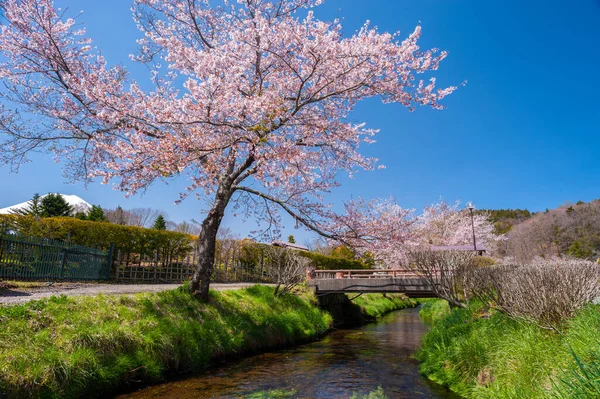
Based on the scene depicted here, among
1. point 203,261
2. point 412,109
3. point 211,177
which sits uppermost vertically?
point 412,109

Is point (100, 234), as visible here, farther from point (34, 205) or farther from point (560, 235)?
point (560, 235)

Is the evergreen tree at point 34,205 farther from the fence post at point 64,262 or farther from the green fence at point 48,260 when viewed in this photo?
the fence post at point 64,262

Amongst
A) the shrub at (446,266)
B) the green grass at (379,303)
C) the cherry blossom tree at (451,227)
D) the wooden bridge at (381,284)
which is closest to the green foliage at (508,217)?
the cherry blossom tree at (451,227)

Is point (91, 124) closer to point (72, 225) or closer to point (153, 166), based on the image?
point (153, 166)

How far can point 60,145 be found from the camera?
1023cm

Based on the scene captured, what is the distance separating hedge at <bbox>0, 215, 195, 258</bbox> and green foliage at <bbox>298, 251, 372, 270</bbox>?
1032 cm

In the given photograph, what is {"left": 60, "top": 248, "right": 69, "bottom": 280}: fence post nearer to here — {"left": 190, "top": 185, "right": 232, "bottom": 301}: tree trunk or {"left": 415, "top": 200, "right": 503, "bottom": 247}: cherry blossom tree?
{"left": 190, "top": 185, "right": 232, "bottom": 301}: tree trunk

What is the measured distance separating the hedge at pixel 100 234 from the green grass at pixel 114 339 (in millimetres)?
7350

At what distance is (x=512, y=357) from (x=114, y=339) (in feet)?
24.8

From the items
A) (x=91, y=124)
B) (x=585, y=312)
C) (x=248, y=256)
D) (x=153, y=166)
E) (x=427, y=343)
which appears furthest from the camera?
(x=248, y=256)

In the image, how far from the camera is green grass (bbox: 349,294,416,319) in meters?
23.9

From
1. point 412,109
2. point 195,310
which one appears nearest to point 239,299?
point 195,310

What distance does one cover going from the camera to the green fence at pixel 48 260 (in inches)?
412

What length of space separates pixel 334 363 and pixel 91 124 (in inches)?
387
